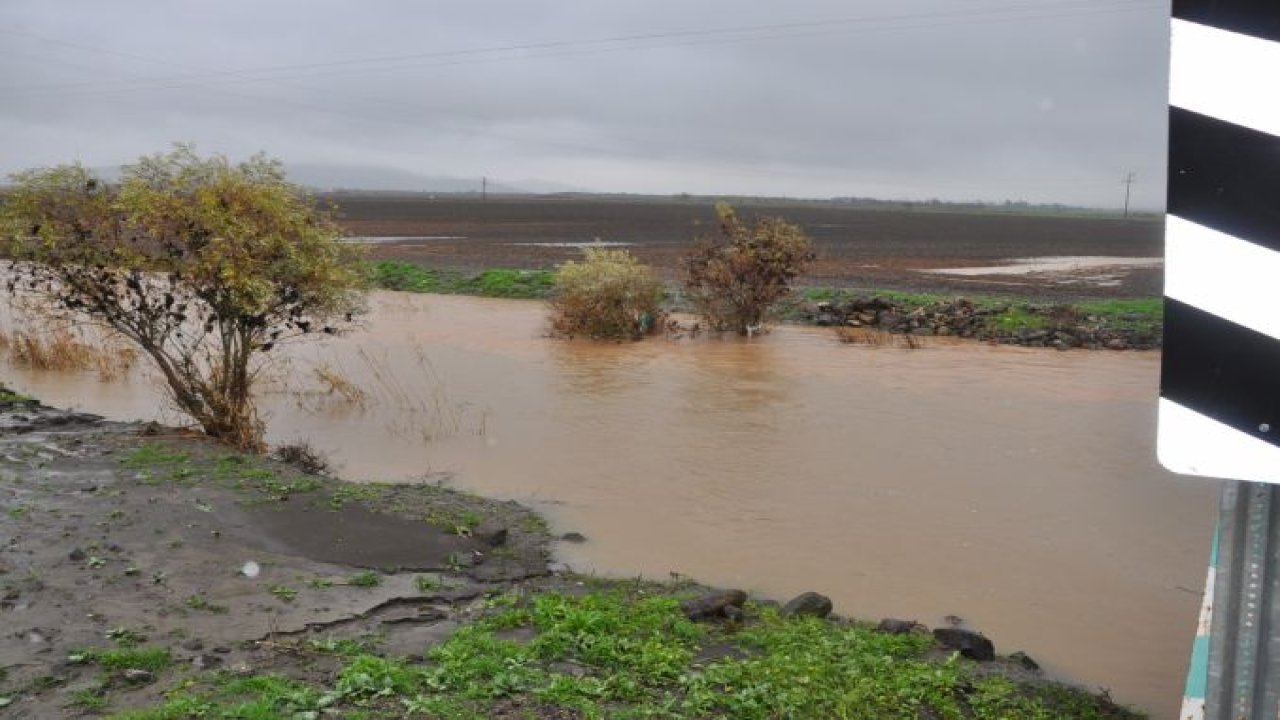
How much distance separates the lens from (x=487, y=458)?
11055 mm

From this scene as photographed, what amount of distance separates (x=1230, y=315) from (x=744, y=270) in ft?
62.4

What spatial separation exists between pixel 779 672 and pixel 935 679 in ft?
2.38

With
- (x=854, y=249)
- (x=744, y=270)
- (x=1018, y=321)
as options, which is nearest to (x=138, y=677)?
(x=744, y=270)

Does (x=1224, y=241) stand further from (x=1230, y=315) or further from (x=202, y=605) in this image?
(x=202, y=605)

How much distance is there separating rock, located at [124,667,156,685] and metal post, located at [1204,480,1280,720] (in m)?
4.52

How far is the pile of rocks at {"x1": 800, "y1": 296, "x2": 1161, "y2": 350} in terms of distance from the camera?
67.1ft

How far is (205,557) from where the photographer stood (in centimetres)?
669

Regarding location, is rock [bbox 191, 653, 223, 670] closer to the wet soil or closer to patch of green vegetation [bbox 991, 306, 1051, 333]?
the wet soil

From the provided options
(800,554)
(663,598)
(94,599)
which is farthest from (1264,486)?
(800,554)

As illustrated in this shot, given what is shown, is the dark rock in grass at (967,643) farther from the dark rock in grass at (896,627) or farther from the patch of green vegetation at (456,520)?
the patch of green vegetation at (456,520)

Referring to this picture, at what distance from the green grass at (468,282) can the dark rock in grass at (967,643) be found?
21256 millimetres

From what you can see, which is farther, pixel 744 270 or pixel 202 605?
pixel 744 270

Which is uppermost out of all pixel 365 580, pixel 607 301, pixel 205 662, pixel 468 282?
pixel 607 301

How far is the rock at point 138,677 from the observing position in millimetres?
4672
